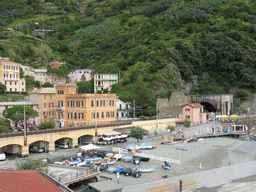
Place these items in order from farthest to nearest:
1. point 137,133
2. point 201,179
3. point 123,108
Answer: point 123,108, point 137,133, point 201,179

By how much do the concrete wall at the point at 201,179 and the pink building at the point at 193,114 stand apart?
3205cm

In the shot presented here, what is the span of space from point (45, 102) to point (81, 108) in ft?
41.6

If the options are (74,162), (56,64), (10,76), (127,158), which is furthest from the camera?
(56,64)

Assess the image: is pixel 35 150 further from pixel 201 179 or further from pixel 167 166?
pixel 201 179

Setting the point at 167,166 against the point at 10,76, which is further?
the point at 10,76

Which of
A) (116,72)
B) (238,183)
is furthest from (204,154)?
(116,72)

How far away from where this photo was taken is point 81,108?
5622 centimetres

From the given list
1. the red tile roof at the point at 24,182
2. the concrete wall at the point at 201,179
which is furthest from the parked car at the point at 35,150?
the red tile roof at the point at 24,182

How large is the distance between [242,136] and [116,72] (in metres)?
46.5

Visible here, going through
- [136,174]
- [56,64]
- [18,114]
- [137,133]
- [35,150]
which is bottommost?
[136,174]

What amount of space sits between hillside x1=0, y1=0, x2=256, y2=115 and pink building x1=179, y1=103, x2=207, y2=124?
297 inches

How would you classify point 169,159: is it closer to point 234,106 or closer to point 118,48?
point 234,106

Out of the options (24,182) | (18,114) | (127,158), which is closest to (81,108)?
(18,114)

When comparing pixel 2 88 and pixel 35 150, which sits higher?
pixel 2 88
